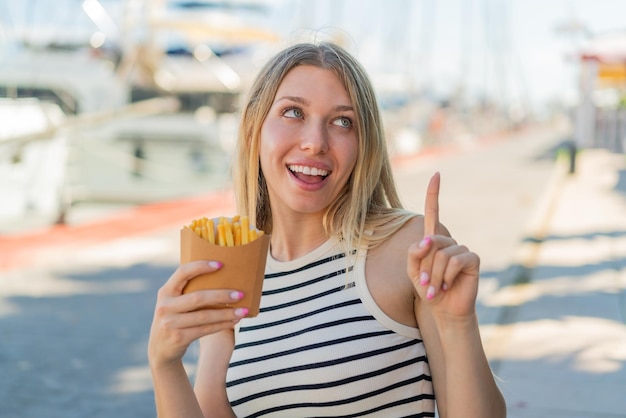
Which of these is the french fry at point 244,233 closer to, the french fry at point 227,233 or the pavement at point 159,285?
the french fry at point 227,233

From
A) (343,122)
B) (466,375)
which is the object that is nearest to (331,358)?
(466,375)

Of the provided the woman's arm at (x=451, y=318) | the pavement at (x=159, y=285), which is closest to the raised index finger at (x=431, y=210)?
the woman's arm at (x=451, y=318)

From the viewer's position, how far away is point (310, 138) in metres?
2.05

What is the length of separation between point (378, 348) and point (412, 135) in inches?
1399

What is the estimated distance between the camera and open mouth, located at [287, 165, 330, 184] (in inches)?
81.8

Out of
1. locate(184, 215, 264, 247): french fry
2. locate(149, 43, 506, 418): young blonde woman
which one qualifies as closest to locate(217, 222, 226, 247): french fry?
locate(184, 215, 264, 247): french fry

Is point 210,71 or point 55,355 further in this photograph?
point 210,71

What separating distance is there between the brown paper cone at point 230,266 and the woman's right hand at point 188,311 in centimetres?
1

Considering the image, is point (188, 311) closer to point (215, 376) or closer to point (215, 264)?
point (215, 264)

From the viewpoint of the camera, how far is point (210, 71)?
24.6 meters

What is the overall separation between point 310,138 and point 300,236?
275 mm

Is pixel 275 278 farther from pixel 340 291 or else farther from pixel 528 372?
pixel 528 372

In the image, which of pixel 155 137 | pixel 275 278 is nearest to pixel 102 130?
pixel 155 137

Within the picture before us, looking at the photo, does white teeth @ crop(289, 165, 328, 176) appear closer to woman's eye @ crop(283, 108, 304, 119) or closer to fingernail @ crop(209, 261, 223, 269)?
woman's eye @ crop(283, 108, 304, 119)
